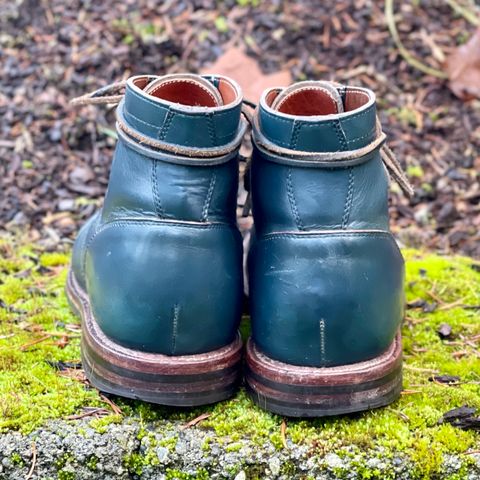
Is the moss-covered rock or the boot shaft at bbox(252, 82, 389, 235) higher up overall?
the boot shaft at bbox(252, 82, 389, 235)

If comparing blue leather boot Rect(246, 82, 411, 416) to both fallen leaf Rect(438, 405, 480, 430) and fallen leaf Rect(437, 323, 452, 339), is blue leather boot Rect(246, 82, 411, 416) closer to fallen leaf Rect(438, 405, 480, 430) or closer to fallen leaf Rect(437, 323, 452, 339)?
fallen leaf Rect(438, 405, 480, 430)

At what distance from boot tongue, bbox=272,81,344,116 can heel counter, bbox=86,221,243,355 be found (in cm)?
37

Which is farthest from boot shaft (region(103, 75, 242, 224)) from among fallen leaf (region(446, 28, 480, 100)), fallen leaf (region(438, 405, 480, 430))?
fallen leaf (region(446, 28, 480, 100))

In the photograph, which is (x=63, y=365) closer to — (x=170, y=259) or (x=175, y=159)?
(x=170, y=259)

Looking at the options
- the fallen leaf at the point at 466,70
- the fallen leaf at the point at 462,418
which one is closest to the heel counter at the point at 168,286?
the fallen leaf at the point at 462,418

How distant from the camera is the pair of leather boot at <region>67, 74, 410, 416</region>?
166 cm

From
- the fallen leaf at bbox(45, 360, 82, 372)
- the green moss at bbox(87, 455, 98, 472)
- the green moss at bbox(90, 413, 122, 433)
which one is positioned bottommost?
the green moss at bbox(87, 455, 98, 472)

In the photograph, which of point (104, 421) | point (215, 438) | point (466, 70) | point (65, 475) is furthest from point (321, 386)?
point (466, 70)

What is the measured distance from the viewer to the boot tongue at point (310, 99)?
1.85m

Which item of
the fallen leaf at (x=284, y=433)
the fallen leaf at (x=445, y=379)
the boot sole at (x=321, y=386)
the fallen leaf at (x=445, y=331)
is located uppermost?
the boot sole at (x=321, y=386)

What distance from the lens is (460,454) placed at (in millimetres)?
1701

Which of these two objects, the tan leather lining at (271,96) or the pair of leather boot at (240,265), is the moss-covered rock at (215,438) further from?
the tan leather lining at (271,96)

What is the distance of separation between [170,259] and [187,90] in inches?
18.2

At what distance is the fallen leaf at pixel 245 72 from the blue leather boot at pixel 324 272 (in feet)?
7.87
